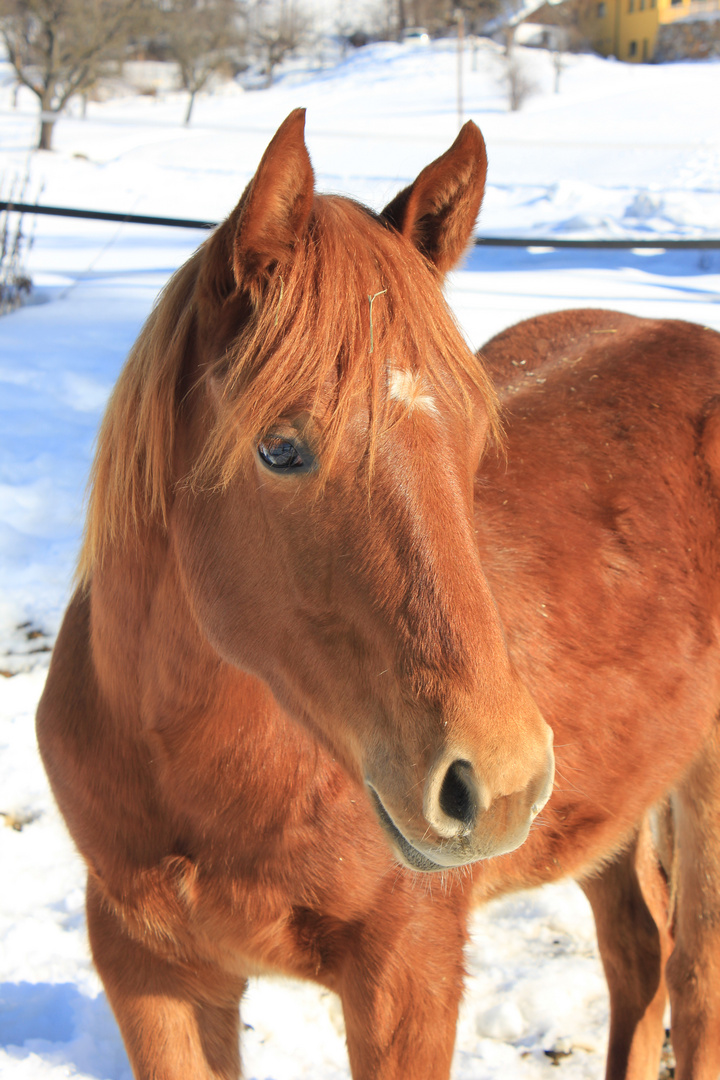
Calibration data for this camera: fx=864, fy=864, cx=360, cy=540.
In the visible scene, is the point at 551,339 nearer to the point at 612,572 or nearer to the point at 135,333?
the point at 612,572

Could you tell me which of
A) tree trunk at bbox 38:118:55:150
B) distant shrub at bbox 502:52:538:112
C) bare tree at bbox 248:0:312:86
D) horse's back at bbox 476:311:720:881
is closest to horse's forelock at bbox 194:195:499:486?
horse's back at bbox 476:311:720:881

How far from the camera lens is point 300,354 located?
1.08m

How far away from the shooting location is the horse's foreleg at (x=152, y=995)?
61.7 inches

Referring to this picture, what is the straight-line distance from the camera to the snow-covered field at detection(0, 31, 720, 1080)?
7.07 feet

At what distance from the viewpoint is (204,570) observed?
1.24 m

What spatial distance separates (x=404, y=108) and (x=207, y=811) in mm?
29971

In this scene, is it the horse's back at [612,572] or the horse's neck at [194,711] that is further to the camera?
the horse's back at [612,572]

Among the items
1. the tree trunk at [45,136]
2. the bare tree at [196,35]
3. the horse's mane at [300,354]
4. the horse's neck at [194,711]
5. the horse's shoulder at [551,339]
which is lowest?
the horse's neck at [194,711]

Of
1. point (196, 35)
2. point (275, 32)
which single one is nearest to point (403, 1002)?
point (196, 35)

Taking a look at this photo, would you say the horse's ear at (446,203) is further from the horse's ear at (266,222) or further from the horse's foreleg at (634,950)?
the horse's foreleg at (634,950)

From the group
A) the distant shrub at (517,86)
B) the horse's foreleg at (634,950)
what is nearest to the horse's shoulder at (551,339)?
the horse's foreleg at (634,950)

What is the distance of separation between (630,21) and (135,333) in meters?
39.6

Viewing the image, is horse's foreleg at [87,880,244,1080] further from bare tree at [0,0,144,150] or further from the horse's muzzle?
bare tree at [0,0,144,150]

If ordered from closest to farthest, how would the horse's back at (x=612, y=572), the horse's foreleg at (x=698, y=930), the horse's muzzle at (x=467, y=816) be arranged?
the horse's muzzle at (x=467, y=816) < the horse's back at (x=612, y=572) < the horse's foreleg at (x=698, y=930)
